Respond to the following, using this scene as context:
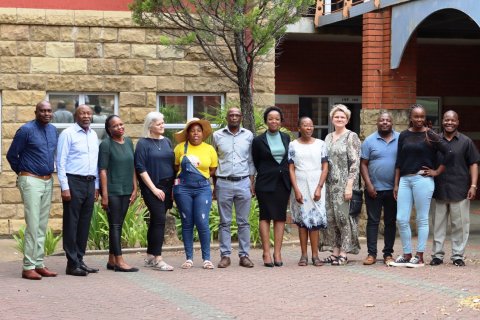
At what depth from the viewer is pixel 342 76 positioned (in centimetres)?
2283

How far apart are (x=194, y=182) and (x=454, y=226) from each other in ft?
10.1

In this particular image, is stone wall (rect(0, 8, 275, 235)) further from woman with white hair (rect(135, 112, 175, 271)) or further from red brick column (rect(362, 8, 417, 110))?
woman with white hair (rect(135, 112, 175, 271))

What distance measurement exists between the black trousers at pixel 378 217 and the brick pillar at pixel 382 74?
224 inches

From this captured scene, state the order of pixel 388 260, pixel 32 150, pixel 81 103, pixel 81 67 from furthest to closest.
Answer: pixel 81 103, pixel 81 67, pixel 388 260, pixel 32 150

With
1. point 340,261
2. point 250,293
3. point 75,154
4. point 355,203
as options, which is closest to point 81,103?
point 75,154

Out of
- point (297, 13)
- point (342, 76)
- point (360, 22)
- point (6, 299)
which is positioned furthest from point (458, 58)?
point (6, 299)

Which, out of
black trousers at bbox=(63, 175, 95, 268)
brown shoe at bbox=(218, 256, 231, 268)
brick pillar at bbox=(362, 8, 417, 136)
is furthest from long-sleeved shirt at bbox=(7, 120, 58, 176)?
brick pillar at bbox=(362, 8, 417, 136)

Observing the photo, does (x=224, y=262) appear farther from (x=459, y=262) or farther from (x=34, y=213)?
(x=459, y=262)

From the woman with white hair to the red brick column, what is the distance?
672 centimetres

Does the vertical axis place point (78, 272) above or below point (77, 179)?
below

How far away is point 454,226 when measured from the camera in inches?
473

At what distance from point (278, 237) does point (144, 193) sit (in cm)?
164

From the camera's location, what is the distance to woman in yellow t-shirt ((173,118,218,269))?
38.2 feet

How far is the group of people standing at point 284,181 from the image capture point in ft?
37.6
